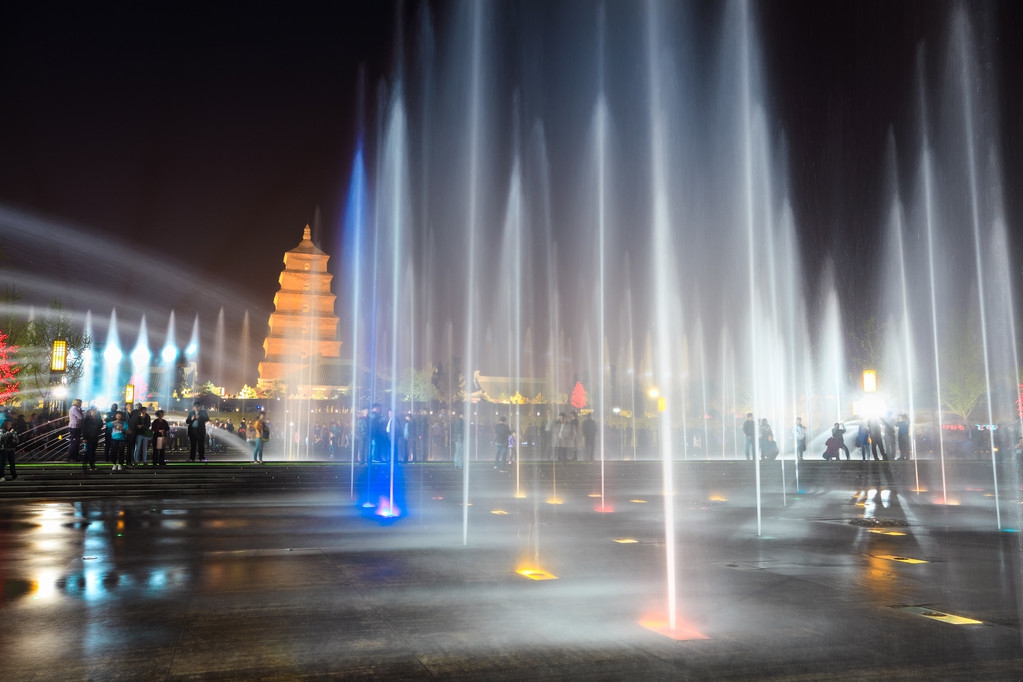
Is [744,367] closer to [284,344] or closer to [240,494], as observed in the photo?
[284,344]

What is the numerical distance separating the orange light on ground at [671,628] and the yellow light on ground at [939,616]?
1736 mm

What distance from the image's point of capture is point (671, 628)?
5125 millimetres

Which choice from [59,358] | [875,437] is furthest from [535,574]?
[59,358]

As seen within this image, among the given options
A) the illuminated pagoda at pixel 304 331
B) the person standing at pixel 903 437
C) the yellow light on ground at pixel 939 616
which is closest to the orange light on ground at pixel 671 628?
the yellow light on ground at pixel 939 616

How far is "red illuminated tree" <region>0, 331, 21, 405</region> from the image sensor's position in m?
36.4

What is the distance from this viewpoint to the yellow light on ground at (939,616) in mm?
5398

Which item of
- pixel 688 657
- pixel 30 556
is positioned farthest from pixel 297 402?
pixel 688 657

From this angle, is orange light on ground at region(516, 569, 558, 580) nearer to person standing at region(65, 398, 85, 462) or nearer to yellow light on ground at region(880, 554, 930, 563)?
yellow light on ground at region(880, 554, 930, 563)

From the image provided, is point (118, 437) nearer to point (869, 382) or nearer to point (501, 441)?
point (501, 441)

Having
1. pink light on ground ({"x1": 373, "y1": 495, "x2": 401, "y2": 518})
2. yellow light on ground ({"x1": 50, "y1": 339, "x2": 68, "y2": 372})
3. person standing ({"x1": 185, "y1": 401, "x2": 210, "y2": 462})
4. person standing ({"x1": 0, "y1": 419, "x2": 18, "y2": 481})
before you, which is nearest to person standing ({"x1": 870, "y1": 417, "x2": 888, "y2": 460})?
pink light on ground ({"x1": 373, "y1": 495, "x2": 401, "y2": 518})

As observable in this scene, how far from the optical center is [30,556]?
7.88 meters

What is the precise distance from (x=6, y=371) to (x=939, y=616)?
4075 centimetres

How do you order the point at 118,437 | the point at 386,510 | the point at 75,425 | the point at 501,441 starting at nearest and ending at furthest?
the point at 386,510, the point at 118,437, the point at 75,425, the point at 501,441

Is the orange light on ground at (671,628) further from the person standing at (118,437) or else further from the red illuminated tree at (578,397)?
the red illuminated tree at (578,397)
